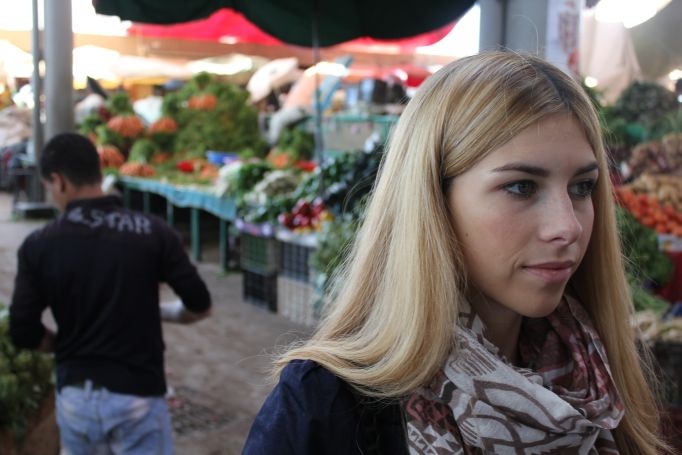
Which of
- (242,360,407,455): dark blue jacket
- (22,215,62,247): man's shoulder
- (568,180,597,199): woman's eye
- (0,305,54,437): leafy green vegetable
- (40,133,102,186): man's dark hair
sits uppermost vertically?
(568,180,597,199): woman's eye

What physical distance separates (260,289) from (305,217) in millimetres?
1070

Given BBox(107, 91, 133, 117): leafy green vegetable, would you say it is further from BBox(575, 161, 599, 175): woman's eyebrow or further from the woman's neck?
BBox(575, 161, 599, 175): woman's eyebrow

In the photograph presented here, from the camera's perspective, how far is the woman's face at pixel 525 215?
117 cm

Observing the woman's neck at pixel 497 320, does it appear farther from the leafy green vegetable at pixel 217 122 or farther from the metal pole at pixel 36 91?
the leafy green vegetable at pixel 217 122

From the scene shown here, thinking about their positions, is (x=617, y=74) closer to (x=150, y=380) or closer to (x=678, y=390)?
(x=678, y=390)

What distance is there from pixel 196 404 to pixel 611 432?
383cm

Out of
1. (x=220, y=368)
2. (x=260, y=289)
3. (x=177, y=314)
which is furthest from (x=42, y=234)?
(x=260, y=289)

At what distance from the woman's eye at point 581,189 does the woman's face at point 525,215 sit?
0.05 ft

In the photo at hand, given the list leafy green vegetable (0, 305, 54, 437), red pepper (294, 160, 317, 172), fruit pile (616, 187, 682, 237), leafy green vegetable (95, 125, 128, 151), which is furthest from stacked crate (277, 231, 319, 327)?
leafy green vegetable (95, 125, 128, 151)

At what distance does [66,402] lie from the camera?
280 centimetres

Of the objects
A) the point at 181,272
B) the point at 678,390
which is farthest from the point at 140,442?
the point at 678,390

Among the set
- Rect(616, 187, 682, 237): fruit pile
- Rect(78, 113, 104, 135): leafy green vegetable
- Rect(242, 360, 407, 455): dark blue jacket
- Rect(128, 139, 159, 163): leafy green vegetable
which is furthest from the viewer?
Rect(78, 113, 104, 135): leafy green vegetable

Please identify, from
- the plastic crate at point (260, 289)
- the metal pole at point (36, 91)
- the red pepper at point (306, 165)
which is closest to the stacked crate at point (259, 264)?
the plastic crate at point (260, 289)

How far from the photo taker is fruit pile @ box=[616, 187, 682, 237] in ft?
17.2
